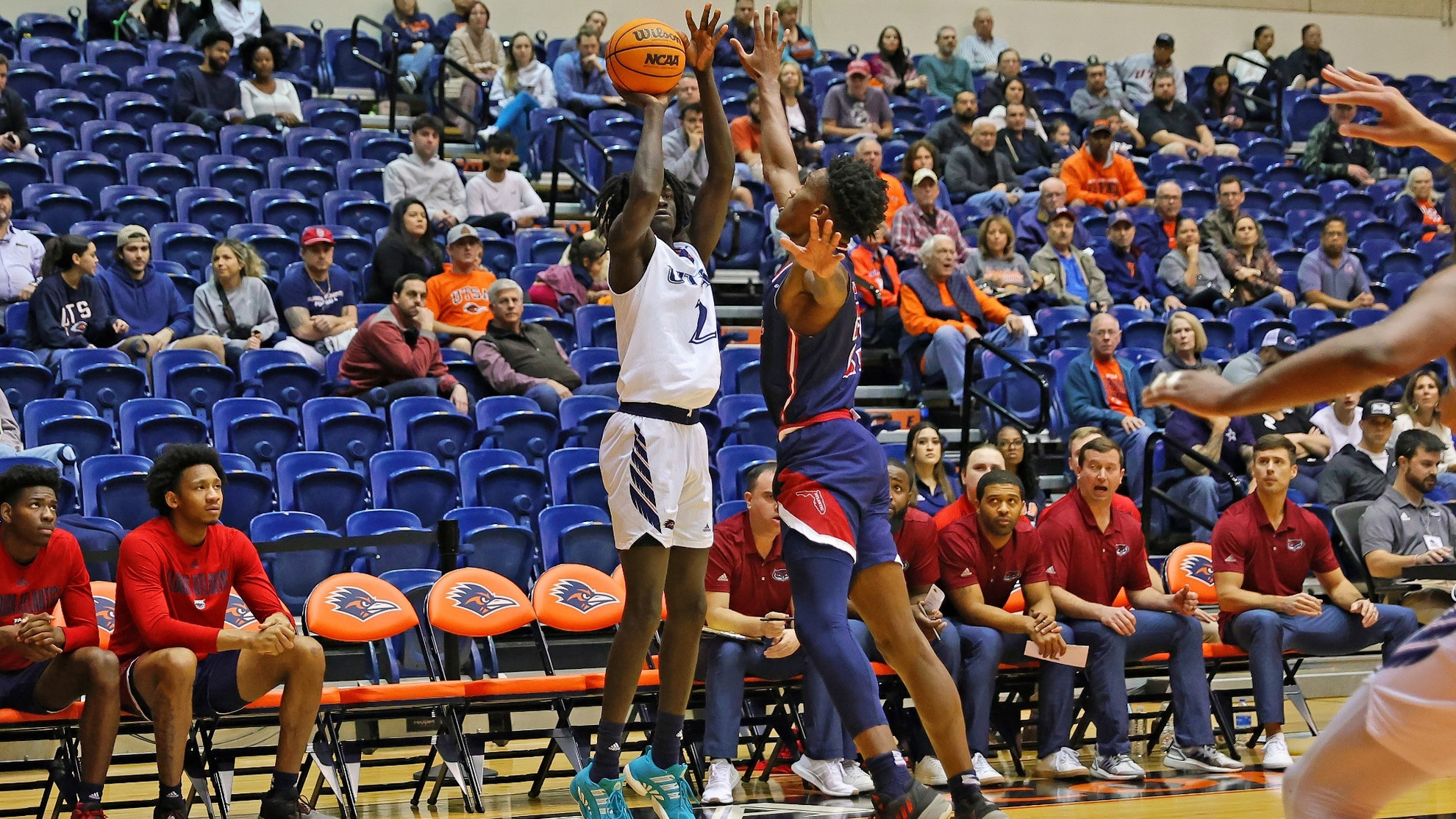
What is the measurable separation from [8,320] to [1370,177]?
1220 cm

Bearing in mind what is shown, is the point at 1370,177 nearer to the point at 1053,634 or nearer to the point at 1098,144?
the point at 1098,144

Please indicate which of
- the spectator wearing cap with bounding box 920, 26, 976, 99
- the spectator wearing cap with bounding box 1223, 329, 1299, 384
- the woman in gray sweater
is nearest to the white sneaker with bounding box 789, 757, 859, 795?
the woman in gray sweater

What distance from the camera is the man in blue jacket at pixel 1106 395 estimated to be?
9.33 m

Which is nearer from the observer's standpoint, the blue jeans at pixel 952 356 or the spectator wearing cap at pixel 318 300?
the spectator wearing cap at pixel 318 300

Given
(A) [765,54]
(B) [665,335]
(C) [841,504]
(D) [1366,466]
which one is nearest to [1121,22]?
(D) [1366,466]

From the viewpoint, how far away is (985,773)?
6109mm

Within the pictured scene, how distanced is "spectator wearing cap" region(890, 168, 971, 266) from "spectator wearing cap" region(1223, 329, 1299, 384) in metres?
2.02

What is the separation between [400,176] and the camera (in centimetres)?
1141

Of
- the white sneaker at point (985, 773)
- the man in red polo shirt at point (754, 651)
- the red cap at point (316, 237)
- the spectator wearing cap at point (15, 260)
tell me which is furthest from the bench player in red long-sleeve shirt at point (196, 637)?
the spectator wearing cap at point (15, 260)

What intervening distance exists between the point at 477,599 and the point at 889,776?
9.03ft

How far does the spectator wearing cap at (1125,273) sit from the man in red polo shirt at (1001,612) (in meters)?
5.44

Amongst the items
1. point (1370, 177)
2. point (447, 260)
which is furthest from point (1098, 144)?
point (447, 260)

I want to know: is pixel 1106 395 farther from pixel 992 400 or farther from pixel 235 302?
pixel 235 302

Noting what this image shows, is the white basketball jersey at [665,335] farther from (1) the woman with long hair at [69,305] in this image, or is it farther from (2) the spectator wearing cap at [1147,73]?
(2) the spectator wearing cap at [1147,73]
